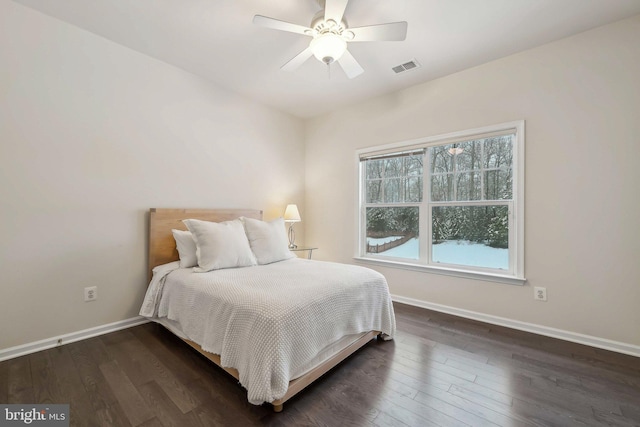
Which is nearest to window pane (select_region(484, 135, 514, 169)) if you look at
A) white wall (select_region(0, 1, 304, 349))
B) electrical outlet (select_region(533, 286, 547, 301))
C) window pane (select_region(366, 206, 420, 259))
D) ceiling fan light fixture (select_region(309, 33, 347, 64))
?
window pane (select_region(366, 206, 420, 259))

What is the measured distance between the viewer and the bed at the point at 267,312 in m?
1.43

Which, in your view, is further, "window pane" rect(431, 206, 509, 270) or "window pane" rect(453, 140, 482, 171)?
"window pane" rect(453, 140, 482, 171)

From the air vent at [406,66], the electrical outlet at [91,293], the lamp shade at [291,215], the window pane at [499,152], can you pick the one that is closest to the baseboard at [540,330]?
the window pane at [499,152]

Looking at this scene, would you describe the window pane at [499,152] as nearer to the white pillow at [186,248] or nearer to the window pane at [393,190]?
the window pane at [393,190]

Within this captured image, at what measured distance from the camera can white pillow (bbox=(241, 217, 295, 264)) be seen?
8.96 ft

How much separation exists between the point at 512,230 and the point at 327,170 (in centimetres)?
242

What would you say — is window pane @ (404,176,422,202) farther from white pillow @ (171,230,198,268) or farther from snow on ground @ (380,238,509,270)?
white pillow @ (171,230,198,268)

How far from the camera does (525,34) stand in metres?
2.28

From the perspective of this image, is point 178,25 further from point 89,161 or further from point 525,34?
point 525,34

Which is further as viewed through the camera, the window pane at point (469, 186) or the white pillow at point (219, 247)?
the window pane at point (469, 186)

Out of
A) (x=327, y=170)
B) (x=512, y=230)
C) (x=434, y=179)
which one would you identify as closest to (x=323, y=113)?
(x=327, y=170)

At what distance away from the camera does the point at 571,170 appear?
7.59 feet

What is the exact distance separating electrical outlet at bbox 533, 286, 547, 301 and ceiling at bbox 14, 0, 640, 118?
222 centimetres

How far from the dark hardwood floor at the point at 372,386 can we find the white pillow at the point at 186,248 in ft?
2.17
